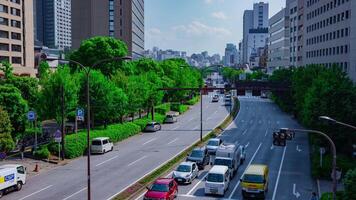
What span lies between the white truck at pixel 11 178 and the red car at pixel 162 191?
1032 centimetres

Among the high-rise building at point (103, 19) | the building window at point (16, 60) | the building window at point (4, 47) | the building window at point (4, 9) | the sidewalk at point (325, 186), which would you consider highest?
the high-rise building at point (103, 19)

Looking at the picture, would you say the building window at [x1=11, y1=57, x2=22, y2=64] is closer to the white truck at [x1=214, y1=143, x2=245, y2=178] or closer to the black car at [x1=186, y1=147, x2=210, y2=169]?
the black car at [x1=186, y1=147, x2=210, y2=169]

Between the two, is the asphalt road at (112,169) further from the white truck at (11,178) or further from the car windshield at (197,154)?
the car windshield at (197,154)

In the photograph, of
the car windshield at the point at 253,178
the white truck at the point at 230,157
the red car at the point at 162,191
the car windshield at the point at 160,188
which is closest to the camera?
the red car at the point at 162,191

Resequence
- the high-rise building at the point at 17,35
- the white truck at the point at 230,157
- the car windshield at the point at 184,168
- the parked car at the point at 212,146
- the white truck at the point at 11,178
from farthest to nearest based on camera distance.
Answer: the high-rise building at the point at 17,35, the parked car at the point at 212,146, the white truck at the point at 230,157, the car windshield at the point at 184,168, the white truck at the point at 11,178

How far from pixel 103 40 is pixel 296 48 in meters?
63.0

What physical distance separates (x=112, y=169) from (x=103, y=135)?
11255 millimetres

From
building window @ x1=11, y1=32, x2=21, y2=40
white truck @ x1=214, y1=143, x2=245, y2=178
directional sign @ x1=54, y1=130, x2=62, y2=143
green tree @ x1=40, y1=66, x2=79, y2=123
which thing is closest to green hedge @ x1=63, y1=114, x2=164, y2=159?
directional sign @ x1=54, y1=130, x2=62, y2=143

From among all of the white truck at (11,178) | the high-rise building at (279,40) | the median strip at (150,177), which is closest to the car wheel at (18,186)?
the white truck at (11,178)

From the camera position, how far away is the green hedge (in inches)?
1741

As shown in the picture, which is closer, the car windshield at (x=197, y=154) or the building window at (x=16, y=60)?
the car windshield at (x=197, y=154)

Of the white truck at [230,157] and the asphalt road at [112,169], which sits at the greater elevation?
the white truck at [230,157]

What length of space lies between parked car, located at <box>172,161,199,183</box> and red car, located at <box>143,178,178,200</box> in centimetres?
392

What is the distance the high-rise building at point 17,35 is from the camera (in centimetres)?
7738
